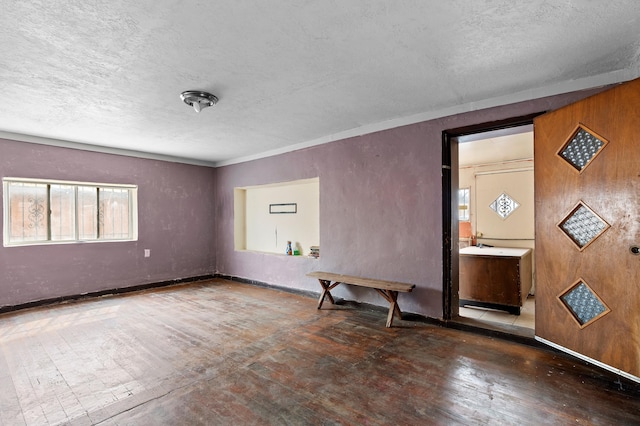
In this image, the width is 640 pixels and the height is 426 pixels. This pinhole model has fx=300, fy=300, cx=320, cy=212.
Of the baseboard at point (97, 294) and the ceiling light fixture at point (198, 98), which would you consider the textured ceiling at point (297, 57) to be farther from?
the baseboard at point (97, 294)

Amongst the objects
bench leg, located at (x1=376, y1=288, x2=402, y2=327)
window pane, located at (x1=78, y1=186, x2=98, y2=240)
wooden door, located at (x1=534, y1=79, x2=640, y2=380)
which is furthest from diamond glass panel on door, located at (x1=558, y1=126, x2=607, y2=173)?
window pane, located at (x1=78, y1=186, x2=98, y2=240)

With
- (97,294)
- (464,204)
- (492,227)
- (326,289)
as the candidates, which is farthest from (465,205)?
(97,294)

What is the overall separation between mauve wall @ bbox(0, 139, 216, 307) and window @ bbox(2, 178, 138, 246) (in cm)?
16

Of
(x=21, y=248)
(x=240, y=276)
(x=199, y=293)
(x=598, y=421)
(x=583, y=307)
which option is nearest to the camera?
(x=598, y=421)

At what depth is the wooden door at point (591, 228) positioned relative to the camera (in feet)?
7.27

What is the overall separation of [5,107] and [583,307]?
6081mm

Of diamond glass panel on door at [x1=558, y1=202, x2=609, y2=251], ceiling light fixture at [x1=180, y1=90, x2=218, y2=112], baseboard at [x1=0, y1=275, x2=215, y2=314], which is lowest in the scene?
baseboard at [x1=0, y1=275, x2=215, y2=314]

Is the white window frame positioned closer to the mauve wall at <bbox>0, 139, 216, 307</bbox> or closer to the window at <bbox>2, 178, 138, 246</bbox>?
the mauve wall at <bbox>0, 139, 216, 307</bbox>

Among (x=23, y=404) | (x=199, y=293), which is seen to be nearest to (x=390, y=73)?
(x=23, y=404)

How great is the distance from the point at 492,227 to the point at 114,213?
Answer: 7195 mm

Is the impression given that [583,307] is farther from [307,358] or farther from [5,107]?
[5,107]

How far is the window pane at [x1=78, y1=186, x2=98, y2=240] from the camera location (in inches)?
200

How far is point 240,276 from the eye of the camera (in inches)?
249

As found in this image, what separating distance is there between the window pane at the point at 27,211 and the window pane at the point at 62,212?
10 centimetres
